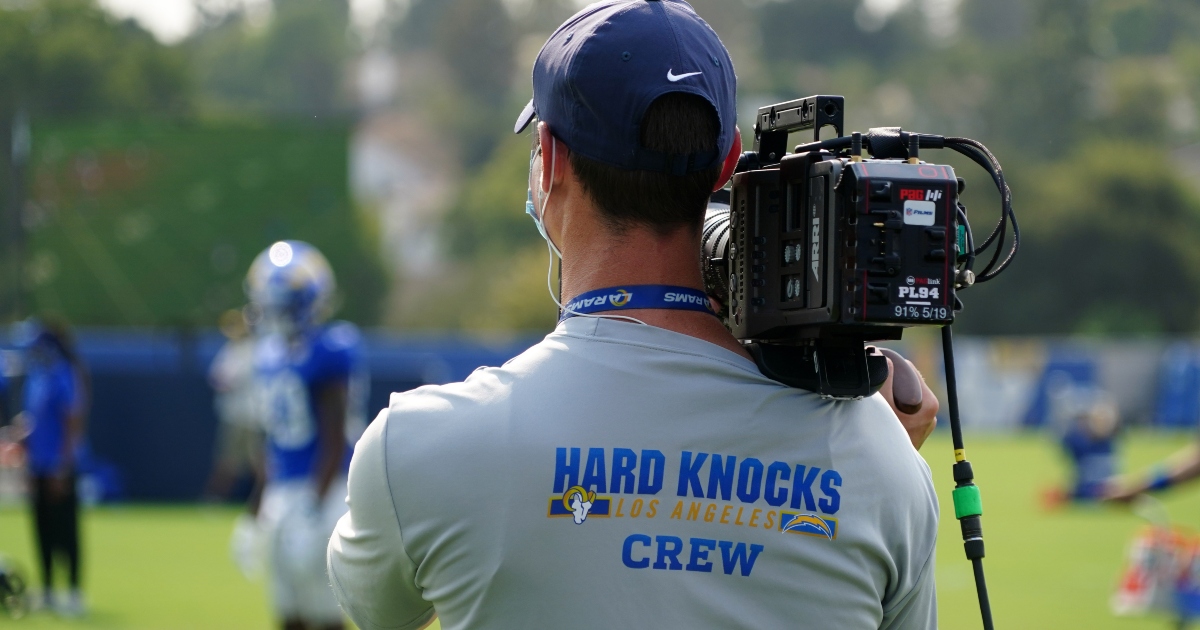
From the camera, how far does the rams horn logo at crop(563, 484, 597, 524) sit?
1.72 m

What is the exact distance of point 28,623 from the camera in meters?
8.76

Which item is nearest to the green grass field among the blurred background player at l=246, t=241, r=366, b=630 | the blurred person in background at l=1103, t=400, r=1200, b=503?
the blurred background player at l=246, t=241, r=366, b=630

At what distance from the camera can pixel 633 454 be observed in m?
1.74

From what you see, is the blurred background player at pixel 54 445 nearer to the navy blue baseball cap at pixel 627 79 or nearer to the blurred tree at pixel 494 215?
the navy blue baseball cap at pixel 627 79

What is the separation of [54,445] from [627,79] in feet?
30.4

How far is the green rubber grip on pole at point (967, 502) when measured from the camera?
1.99 m

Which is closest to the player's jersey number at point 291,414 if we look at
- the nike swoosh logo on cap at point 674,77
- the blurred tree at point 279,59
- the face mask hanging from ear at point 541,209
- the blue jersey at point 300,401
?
the blue jersey at point 300,401

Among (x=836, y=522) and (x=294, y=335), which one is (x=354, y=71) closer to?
(x=294, y=335)

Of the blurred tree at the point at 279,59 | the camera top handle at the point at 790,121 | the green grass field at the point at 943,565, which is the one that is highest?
the blurred tree at the point at 279,59

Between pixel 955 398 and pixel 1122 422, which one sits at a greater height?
pixel 955 398

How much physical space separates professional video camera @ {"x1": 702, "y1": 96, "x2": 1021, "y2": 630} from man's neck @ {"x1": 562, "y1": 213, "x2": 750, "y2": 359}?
53mm

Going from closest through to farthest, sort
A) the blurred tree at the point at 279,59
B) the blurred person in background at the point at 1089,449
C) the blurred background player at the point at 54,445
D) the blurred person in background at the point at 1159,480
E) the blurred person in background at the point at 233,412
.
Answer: the blurred person in background at the point at 1159,480, the blurred background player at the point at 54,445, the blurred person in background at the point at 233,412, the blurred person in background at the point at 1089,449, the blurred tree at the point at 279,59

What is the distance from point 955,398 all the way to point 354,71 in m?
80.9

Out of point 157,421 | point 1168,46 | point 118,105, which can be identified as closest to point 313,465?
point 157,421
